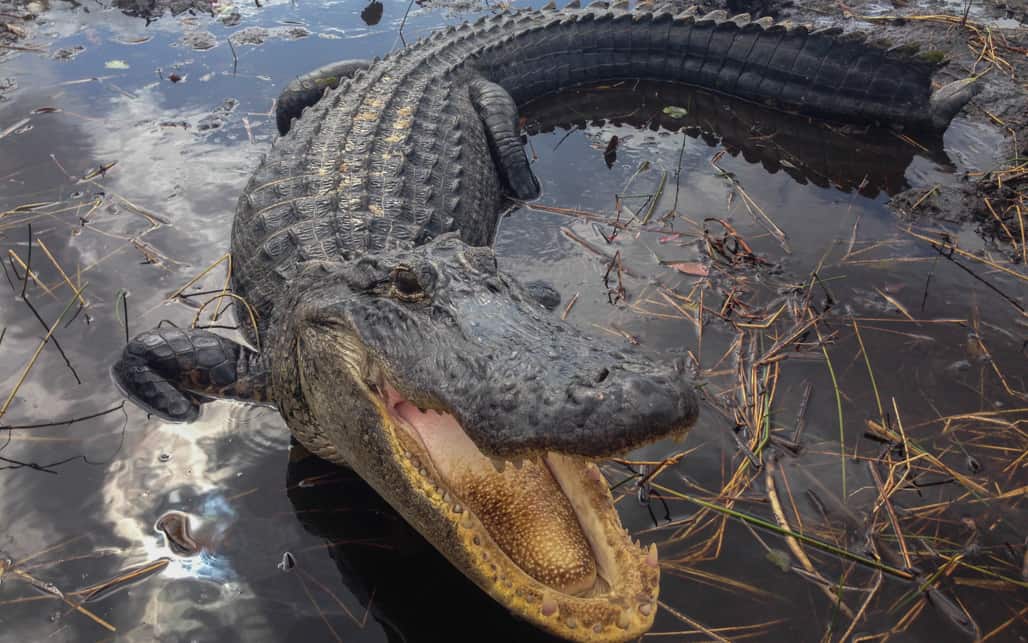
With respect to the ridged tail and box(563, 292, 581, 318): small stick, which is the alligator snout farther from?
the ridged tail

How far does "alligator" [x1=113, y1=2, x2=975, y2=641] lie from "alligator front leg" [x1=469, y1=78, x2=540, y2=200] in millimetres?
15

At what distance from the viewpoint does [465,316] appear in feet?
6.56

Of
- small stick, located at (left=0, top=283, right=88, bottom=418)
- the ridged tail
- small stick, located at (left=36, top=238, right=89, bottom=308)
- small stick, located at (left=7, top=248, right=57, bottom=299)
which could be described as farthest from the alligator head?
the ridged tail

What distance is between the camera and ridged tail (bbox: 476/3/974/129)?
15.4ft

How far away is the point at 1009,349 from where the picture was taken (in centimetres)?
317

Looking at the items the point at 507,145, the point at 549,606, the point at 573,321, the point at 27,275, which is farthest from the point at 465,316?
the point at 27,275

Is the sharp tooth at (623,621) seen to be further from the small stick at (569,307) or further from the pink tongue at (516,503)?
the small stick at (569,307)

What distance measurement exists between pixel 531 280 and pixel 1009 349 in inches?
94.0

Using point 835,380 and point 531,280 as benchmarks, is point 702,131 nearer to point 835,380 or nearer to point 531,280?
point 531,280

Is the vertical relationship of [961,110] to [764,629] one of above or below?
above

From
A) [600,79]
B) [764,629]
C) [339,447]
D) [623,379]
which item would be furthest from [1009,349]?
[600,79]

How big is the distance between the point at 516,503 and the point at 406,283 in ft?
2.63

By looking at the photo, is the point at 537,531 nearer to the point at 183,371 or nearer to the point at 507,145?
the point at 183,371

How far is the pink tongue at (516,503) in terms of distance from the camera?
1.99 metres
